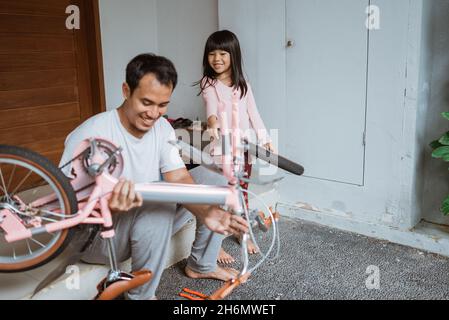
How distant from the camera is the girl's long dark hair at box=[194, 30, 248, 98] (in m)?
2.20

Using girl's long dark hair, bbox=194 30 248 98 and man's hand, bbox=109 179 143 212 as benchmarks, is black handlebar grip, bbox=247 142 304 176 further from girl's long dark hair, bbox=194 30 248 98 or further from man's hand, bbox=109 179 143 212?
girl's long dark hair, bbox=194 30 248 98

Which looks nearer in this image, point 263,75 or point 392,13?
point 392,13

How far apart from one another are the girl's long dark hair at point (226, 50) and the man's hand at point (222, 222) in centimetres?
78

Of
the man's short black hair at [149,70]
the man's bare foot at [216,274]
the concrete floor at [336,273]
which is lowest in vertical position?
the concrete floor at [336,273]

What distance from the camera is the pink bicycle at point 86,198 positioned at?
132 cm

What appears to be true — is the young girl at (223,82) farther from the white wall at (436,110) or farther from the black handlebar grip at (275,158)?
the white wall at (436,110)

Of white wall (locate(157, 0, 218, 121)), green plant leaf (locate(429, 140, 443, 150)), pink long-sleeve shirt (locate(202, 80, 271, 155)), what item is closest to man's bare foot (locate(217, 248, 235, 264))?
pink long-sleeve shirt (locate(202, 80, 271, 155))

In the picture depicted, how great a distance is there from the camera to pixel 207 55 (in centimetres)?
224

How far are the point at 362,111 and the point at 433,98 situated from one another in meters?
0.37

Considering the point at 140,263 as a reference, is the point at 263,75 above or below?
above

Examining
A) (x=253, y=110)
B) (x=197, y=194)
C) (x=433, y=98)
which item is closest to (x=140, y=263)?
(x=197, y=194)

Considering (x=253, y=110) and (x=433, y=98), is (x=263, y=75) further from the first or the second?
(x=433, y=98)

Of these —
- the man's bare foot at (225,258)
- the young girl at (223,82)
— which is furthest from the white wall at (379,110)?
the man's bare foot at (225,258)

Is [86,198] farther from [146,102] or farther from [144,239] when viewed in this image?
[146,102]
